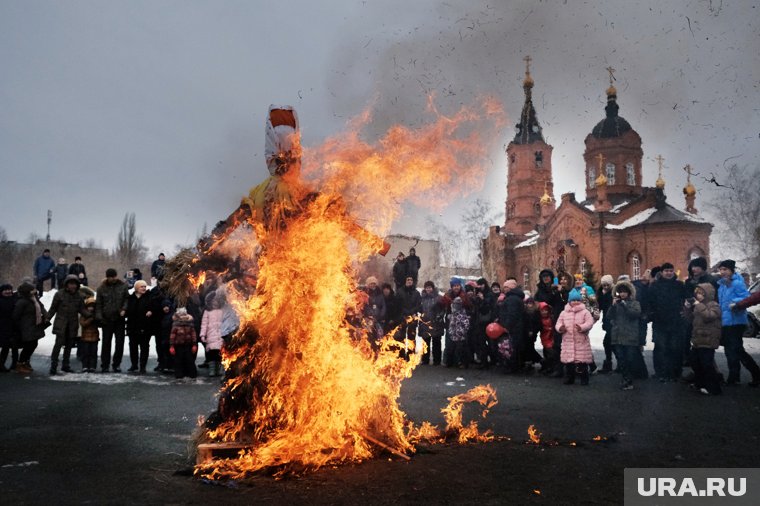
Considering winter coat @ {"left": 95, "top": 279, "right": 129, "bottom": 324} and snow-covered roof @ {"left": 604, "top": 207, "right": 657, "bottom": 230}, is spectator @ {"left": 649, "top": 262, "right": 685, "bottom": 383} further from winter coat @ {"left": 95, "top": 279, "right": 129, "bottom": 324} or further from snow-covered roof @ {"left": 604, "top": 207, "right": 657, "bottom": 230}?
snow-covered roof @ {"left": 604, "top": 207, "right": 657, "bottom": 230}

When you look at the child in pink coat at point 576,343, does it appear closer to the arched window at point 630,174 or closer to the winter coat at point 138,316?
the winter coat at point 138,316

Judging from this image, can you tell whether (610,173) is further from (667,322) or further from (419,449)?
(419,449)

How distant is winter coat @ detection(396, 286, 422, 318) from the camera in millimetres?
13352

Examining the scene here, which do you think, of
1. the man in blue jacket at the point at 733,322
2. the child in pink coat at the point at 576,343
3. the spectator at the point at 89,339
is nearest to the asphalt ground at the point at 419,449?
the man in blue jacket at the point at 733,322

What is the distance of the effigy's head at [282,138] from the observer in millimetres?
4871

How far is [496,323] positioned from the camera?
1184cm

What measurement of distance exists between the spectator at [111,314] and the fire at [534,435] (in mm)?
8687

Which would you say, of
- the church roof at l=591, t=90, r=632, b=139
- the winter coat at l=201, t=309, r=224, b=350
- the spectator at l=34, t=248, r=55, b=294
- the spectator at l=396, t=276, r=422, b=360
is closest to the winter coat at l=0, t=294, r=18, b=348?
the winter coat at l=201, t=309, r=224, b=350

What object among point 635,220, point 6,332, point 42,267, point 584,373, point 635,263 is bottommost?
point 584,373

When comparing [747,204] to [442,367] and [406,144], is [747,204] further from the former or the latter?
[406,144]

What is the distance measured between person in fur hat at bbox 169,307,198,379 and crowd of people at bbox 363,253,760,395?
140 inches

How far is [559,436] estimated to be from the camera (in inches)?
224

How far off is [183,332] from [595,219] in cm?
4141

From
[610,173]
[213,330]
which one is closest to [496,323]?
[213,330]
